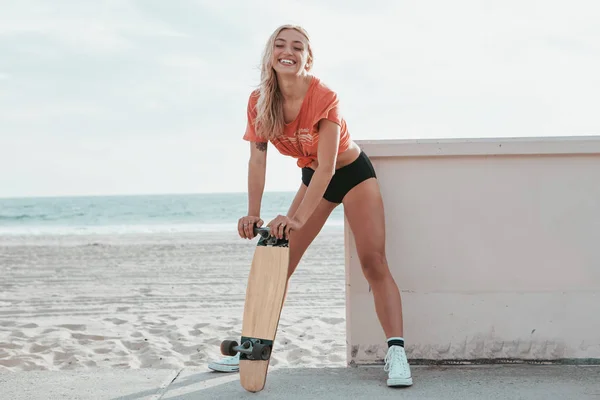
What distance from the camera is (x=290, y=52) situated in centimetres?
289

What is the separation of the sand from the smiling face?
2037mm

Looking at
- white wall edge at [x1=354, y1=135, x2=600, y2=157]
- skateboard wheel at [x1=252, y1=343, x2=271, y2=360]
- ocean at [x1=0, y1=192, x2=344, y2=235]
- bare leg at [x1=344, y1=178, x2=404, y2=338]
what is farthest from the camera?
ocean at [x1=0, y1=192, x2=344, y2=235]

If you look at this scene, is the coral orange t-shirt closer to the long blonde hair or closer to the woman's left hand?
the long blonde hair

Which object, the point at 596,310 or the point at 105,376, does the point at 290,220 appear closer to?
the point at 105,376

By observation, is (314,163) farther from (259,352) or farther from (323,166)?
(259,352)

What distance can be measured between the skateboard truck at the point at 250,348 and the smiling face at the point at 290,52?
1190 millimetres

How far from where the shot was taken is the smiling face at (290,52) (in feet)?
9.53

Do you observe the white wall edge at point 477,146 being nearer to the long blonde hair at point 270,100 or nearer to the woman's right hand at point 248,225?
the long blonde hair at point 270,100

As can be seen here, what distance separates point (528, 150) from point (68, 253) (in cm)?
1104

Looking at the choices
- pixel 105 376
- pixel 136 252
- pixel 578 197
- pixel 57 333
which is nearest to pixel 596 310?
pixel 578 197

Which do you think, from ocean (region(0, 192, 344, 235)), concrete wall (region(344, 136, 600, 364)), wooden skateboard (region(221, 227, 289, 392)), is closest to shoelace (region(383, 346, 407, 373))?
concrete wall (region(344, 136, 600, 364))

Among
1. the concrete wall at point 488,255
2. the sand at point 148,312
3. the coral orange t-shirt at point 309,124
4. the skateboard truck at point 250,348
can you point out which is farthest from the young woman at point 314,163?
the sand at point 148,312

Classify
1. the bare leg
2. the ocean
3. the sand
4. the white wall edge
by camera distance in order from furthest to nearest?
the ocean, the sand, the white wall edge, the bare leg

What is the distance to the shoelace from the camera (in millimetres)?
2926
